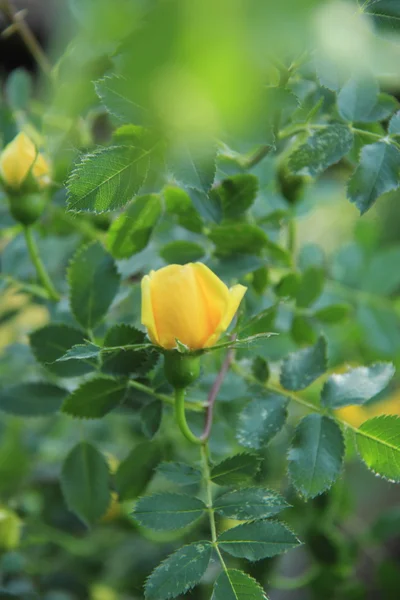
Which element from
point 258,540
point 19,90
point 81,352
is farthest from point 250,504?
point 19,90

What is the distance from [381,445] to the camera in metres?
0.34

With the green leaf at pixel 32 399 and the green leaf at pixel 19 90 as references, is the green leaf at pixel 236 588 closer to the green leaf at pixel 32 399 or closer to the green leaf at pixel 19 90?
the green leaf at pixel 32 399

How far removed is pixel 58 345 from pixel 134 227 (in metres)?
0.09

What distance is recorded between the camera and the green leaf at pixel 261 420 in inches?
14.3

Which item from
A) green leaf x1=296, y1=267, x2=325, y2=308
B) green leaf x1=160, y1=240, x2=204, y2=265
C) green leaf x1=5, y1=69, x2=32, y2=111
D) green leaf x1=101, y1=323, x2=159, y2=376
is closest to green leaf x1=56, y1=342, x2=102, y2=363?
green leaf x1=101, y1=323, x2=159, y2=376

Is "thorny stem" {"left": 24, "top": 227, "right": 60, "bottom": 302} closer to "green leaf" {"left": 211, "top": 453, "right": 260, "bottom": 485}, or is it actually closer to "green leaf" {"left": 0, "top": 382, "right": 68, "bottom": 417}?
"green leaf" {"left": 0, "top": 382, "right": 68, "bottom": 417}

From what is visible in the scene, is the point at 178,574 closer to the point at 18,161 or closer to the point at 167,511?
the point at 167,511

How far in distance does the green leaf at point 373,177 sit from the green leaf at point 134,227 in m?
0.13

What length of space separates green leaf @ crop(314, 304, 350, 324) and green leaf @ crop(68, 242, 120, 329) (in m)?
0.20

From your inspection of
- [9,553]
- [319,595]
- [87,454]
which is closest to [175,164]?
[87,454]

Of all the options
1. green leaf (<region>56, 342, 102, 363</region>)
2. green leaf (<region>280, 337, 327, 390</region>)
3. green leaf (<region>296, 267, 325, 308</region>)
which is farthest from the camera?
green leaf (<region>296, 267, 325, 308</region>)


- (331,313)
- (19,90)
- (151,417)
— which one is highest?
(19,90)

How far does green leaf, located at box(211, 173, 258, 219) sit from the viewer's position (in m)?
0.40

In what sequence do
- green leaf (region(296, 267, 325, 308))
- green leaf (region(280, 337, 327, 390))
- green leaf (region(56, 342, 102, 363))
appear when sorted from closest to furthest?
1. green leaf (region(56, 342, 102, 363))
2. green leaf (region(280, 337, 327, 390))
3. green leaf (region(296, 267, 325, 308))
